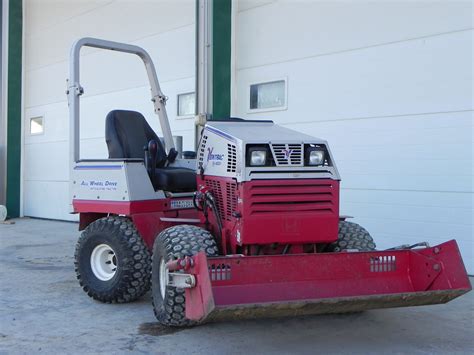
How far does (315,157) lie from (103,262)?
247cm

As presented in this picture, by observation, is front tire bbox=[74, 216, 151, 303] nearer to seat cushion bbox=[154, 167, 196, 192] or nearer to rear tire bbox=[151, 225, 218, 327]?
seat cushion bbox=[154, 167, 196, 192]

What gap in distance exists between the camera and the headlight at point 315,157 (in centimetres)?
481

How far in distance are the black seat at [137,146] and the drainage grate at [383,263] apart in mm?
2175

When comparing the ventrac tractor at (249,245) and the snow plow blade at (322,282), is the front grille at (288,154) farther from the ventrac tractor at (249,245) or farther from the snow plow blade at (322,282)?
the snow plow blade at (322,282)

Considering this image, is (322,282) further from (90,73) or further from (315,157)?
(90,73)

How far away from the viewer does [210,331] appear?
15.7 ft

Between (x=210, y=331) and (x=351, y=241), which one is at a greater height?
(x=351, y=241)

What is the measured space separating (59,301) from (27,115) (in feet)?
34.6

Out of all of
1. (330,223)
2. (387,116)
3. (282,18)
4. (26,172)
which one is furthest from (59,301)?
(26,172)

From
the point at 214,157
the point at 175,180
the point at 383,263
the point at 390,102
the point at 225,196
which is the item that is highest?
the point at 390,102

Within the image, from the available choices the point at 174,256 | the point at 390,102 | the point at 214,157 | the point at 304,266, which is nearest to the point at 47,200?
the point at 390,102

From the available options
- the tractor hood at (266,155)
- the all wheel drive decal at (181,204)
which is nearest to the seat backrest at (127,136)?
the all wheel drive decal at (181,204)

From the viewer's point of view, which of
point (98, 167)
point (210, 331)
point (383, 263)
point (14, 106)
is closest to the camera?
point (383, 263)

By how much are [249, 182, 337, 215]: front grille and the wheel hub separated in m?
1.95
